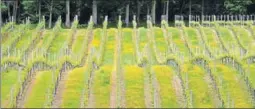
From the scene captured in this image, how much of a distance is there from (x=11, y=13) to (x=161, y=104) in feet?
202

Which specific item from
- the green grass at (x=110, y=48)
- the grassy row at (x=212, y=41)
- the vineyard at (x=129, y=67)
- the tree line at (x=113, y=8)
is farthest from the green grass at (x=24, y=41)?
the grassy row at (x=212, y=41)

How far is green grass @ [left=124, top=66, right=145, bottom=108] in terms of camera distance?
44.5 m

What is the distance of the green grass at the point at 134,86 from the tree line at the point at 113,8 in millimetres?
33681

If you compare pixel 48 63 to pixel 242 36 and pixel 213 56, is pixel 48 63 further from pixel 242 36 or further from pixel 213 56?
pixel 242 36

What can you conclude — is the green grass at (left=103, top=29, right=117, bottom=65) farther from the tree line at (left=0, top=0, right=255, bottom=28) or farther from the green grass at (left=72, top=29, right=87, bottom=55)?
the tree line at (left=0, top=0, right=255, bottom=28)

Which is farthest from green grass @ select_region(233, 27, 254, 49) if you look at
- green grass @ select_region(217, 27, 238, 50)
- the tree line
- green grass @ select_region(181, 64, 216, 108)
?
the tree line

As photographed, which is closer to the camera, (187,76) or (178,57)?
(187,76)

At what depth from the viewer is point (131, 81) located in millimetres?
49625

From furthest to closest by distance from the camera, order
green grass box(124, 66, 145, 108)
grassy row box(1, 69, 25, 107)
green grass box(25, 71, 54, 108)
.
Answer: green grass box(124, 66, 145, 108) < green grass box(25, 71, 54, 108) < grassy row box(1, 69, 25, 107)

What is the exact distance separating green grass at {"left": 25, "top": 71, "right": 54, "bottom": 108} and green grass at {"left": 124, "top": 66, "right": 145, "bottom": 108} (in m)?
5.98

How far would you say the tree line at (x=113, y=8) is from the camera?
87.6 metres

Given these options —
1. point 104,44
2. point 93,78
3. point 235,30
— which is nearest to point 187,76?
point 93,78

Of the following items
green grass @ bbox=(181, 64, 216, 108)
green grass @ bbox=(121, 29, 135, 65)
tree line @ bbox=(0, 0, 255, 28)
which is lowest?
green grass @ bbox=(181, 64, 216, 108)

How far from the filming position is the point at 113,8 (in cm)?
9844
